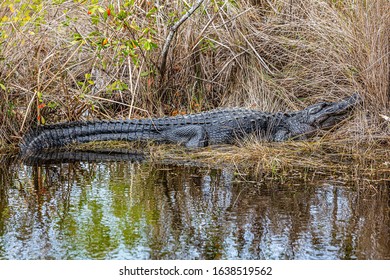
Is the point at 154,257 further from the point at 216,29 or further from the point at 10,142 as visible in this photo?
the point at 216,29

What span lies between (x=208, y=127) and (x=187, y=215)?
2973 millimetres

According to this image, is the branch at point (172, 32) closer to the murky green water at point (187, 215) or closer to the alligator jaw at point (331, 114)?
the alligator jaw at point (331, 114)

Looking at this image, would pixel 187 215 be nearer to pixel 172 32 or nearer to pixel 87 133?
pixel 87 133

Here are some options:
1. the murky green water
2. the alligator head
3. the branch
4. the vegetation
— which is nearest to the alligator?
the alligator head

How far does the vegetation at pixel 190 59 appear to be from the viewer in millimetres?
6711

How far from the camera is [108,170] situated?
5719mm

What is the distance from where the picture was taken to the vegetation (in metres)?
6.71

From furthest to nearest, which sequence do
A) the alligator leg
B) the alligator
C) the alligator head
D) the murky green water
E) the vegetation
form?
the alligator head
the alligator leg
the alligator
the vegetation
the murky green water

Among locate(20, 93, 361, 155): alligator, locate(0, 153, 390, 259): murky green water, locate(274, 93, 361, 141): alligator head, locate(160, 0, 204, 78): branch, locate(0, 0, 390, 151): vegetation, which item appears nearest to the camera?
locate(0, 153, 390, 259): murky green water

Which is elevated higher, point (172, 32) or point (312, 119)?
point (172, 32)

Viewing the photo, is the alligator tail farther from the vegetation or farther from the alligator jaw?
the alligator jaw

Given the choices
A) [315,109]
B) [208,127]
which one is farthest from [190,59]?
[315,109]

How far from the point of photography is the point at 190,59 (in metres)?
8.12

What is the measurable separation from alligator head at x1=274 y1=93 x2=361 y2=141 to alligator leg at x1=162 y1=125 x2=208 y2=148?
32.7 inches
